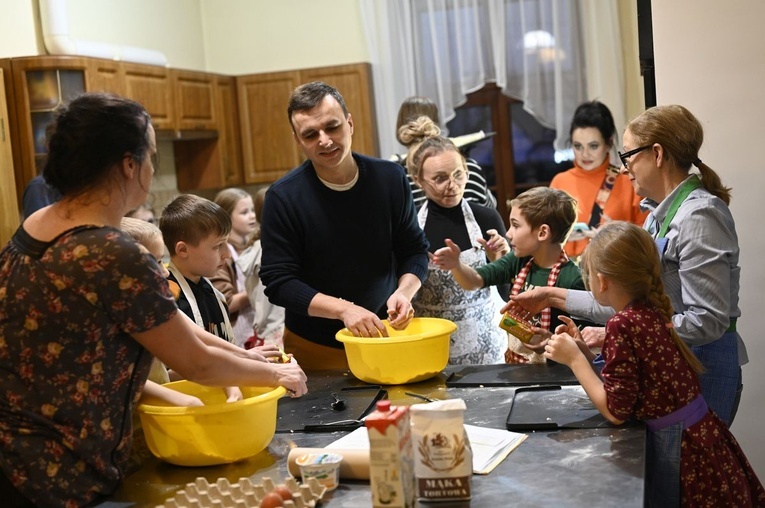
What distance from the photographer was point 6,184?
15.3 ft

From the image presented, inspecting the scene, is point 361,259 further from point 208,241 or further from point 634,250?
point 634,250

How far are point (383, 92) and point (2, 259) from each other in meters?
4.98

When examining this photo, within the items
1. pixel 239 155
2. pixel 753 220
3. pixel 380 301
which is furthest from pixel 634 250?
pixel 239 155

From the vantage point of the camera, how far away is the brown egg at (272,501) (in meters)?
1.47

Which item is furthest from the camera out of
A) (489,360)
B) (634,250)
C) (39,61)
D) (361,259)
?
(39,61)

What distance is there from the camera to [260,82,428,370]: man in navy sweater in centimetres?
262

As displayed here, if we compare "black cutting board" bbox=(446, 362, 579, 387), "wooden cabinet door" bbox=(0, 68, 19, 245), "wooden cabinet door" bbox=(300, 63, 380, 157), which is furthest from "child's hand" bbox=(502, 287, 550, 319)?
"wooden cabinet door" bbox=(300, 63, 380, 157)

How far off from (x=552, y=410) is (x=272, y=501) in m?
0.83

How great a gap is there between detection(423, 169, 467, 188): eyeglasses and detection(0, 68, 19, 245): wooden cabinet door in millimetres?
2618

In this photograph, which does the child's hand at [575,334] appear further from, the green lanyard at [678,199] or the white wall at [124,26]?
the white wall at [124,26]

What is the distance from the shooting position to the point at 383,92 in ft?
21.0

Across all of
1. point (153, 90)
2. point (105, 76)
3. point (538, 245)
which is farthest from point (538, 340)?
point (153, 90)

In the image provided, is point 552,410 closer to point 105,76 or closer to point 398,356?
point 398,356

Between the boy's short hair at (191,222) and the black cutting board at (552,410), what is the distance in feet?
3.31
